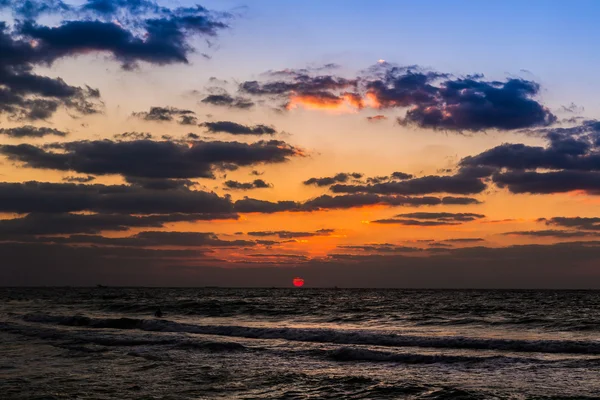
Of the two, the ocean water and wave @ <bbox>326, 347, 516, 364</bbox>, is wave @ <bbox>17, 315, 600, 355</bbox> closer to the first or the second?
the ocean water

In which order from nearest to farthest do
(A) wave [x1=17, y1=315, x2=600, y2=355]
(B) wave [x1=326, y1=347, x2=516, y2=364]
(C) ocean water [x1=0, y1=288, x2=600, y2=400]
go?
(C) ocean water [x1=0, y1=288, x2=600, y2=400]
(B) wave [x1=326, y1=347, x2=516, y2=364]
(A) wave [x1=17, y1=315, x2=600, y2=355]

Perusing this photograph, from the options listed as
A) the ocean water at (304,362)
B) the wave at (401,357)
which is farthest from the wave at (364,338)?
the wave at (401,357)

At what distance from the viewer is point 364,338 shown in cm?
3688

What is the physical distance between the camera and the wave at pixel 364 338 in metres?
31.8

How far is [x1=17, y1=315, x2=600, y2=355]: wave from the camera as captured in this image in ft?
104

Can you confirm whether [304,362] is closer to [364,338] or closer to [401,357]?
[401,357]

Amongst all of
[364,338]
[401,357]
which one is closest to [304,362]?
[401,357]

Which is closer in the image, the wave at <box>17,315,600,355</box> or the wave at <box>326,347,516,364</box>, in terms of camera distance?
the wave at <box>326,347,516,364</box>

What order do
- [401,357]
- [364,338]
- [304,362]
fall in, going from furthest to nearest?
[364,338] < [401,357] < [304,362]

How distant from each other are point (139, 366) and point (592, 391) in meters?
18.8

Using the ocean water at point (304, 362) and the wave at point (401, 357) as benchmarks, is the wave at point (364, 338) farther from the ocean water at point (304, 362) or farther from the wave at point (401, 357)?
the wave at point (401, 357)

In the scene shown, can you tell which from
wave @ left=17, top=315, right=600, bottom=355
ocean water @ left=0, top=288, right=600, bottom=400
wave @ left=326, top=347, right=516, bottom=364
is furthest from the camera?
wave @ left=17, top=315, right=600, bottom=355

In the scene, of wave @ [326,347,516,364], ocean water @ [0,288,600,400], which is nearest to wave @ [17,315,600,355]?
ocean water @ [0,288,600,400]

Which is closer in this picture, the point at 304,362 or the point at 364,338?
the point at 304,362
